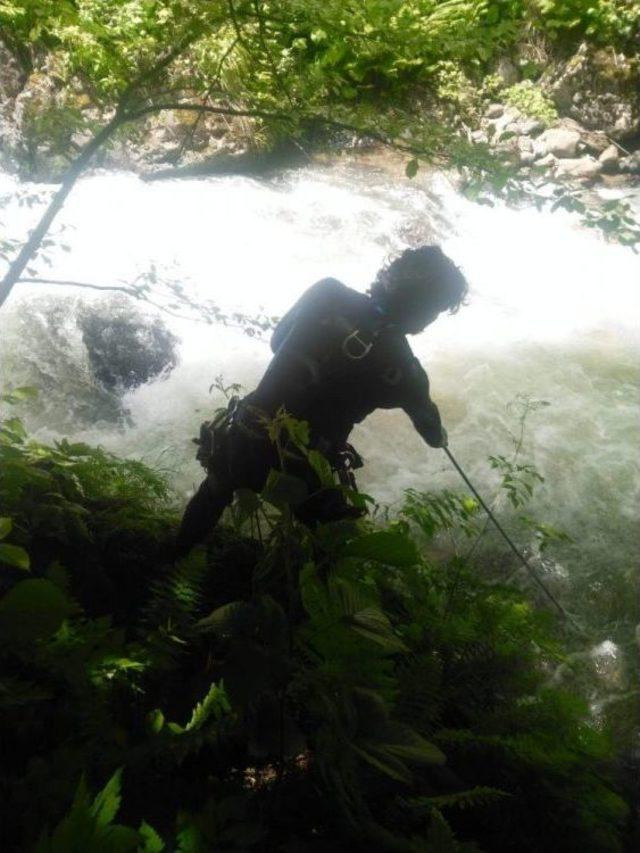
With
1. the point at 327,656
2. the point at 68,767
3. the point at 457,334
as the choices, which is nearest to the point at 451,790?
the point at 327,656

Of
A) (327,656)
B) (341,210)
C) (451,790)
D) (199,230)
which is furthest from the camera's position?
(341,210)

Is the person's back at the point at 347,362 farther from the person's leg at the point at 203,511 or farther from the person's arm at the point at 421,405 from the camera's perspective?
the person's leg at the point at 203,511

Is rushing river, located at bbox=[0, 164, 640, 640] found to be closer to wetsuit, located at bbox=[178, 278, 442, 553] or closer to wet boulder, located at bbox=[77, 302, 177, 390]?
wet boulder, located at bbox=[77, 302, 177, 390]

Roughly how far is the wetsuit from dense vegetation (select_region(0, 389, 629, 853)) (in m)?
0.39

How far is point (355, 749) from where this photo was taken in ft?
4.26

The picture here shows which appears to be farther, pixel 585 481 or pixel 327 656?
pixel 585 481

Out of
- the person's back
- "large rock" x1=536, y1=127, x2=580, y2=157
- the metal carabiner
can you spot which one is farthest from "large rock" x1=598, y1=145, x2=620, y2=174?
the metal carabiner

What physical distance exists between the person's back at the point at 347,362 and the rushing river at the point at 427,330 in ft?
8.32

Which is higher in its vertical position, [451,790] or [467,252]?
[451,790]

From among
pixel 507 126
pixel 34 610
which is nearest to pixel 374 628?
pixel 34 610

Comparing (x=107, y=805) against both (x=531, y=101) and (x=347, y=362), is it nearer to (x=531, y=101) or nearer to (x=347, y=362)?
(x=347, y=362)

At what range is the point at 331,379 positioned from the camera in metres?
2.22

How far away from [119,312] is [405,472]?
385cm

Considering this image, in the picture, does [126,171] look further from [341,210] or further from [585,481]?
[585,481]
